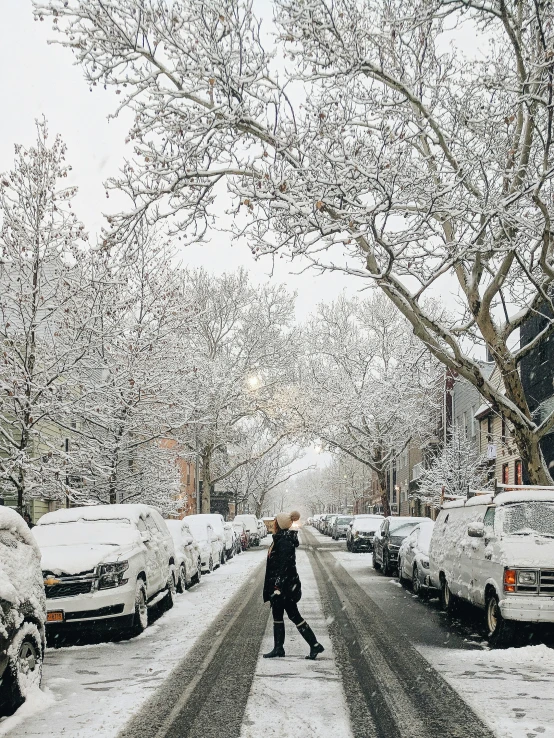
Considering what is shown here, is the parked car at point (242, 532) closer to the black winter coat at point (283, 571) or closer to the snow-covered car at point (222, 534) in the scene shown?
the snow-covered car at point (222, 534)

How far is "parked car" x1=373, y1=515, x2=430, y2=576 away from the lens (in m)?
22.1

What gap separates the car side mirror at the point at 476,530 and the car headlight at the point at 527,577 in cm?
114

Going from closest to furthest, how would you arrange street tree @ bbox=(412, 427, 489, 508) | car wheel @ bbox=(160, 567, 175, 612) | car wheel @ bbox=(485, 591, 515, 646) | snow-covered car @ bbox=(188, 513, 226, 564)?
car wheel @ bbox=(485, 591, 515, 646) → car wheel @ bbox=(160, 567, 175, 612) → snow-covered car @ bbox=(188, 513, 226, 564) → street tree @ bbox=(412, 427, 489, 508)

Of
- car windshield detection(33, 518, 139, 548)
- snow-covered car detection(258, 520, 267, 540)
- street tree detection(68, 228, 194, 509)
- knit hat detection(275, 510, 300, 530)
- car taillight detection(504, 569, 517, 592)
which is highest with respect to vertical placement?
street tree detection(68, 228, 194, 509)

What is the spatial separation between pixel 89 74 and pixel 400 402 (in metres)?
32.6

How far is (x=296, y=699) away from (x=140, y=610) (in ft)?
16.3

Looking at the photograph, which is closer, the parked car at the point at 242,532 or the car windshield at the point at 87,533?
the car windshield at the point at 87,533

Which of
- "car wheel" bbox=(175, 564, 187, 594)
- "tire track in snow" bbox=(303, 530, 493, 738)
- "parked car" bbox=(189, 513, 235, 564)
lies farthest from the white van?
"parked car" bbox=(189, 513, 235, 564)

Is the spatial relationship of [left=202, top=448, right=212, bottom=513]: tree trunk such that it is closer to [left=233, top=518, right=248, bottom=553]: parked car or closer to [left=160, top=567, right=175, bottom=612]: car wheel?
[left=233, top=518, right=248, bottom=553]: parked car

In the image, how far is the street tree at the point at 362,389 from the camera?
43.7 metres

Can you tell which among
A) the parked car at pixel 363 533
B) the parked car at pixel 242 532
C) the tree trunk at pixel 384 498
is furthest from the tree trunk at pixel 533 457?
the tree trunk at pixel 384 498

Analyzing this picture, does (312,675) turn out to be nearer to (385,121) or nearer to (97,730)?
(97,730)

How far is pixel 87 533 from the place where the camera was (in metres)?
12.5

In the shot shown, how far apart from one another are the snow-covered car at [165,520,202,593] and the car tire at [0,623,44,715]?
8.97 meters
